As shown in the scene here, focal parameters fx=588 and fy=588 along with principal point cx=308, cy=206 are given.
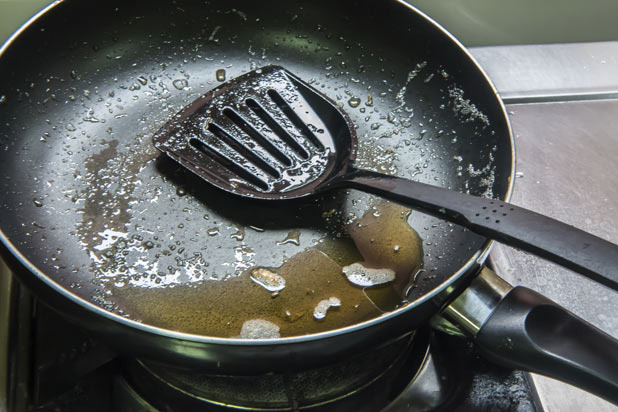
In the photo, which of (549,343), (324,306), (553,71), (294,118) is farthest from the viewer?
(553,71)

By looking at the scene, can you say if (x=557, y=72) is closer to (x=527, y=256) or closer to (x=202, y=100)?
(x=527, y=256)

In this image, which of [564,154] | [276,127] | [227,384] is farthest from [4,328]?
[564,154]

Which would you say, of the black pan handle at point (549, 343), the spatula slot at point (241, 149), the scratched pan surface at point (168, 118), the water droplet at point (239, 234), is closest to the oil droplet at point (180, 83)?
the scratched pan surface at point (168, 118)

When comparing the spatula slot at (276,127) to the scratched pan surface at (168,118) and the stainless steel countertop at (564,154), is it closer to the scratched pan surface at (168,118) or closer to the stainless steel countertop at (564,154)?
the scratched pan surface at (168,118)

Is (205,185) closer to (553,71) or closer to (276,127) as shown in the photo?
(276,127)

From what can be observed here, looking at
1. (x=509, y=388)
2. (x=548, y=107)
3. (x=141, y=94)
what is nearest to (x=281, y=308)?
(x=509, y=388)

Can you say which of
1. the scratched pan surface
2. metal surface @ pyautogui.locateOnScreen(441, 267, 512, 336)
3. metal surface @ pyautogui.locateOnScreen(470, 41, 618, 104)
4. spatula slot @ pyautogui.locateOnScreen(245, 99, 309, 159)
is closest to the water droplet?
the scratched pan surface
